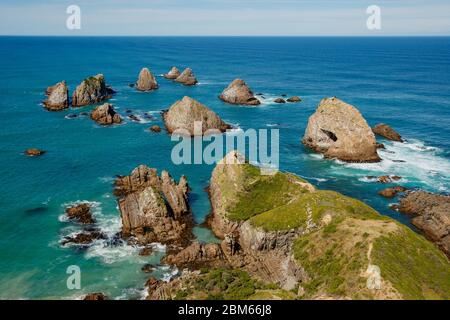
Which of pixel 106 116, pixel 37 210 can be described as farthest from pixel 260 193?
pixel 106 116

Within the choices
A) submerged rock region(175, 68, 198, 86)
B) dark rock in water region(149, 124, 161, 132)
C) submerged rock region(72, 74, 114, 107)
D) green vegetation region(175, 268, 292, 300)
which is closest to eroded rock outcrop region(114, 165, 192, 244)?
green vegetation region(175, 268, 292, 300)

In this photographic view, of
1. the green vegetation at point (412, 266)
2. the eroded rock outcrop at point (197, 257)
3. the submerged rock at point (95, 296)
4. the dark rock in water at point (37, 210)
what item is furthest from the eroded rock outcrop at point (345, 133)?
the submerged rock at point (95, 296)

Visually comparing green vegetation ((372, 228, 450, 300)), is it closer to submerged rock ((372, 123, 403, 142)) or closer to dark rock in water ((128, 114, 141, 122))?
submerged rock ((372, 123, 403, 142))

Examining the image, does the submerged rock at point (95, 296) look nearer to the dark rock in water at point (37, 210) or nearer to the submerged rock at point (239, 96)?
the dark rock in water at point (37, 210)

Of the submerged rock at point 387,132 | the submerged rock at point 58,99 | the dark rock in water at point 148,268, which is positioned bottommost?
the dark rock in water at point 148,268

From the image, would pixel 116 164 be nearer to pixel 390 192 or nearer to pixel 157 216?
pixel 157 216
